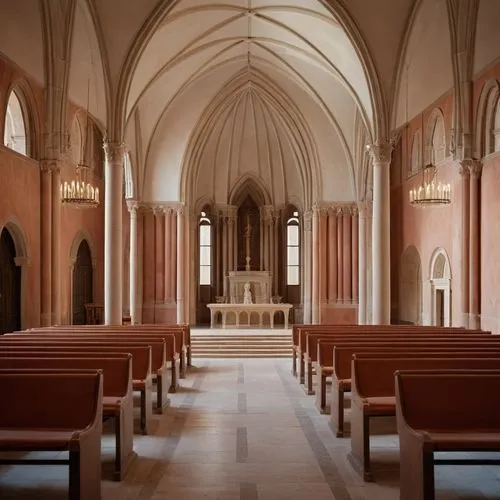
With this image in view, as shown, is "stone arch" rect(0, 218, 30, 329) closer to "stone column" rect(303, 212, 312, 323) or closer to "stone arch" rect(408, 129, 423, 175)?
"stone arch" rect(408, 129, 423, 175)

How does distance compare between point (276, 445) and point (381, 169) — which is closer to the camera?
point (276, 445)

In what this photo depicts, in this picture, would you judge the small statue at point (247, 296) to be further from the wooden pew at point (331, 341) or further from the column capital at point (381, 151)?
the wooden pew at point (331, 341)

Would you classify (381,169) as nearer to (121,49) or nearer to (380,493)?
(121,49)

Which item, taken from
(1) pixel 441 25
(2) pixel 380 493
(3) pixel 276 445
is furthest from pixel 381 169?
(2) pixel 380 493

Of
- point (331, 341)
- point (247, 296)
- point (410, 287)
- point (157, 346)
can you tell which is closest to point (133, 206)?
point (247, 296)

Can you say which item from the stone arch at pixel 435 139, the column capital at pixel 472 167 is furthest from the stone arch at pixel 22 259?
Answer: the stone arch at pixel 435 139

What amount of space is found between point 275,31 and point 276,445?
18.0 metres

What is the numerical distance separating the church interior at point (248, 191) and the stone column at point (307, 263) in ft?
0.47

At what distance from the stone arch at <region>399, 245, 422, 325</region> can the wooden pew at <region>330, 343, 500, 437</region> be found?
48.5 feet

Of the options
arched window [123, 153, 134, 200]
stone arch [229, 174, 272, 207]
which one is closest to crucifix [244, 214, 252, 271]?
stone arch [229, 174, 272, 207]

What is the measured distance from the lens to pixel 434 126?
71.9 feet

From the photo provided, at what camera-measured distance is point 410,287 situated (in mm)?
25047

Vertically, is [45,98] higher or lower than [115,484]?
higher

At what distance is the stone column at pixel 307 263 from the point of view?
28.9 m
